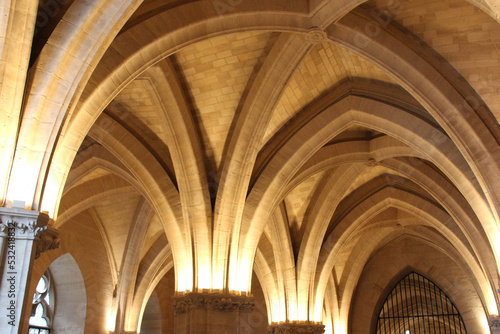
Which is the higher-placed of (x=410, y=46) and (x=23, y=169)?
(x=410, y=46)

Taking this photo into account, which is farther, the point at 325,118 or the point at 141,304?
the point at 141,304

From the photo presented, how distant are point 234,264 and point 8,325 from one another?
23.2 ft

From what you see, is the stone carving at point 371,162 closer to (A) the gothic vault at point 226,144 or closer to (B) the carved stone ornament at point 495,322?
(A) the gothic vault at point 226,144

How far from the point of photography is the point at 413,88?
33.4ft

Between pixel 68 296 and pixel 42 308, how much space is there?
0.80 meters


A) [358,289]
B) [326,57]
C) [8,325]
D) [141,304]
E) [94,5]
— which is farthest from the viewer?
[358,289]

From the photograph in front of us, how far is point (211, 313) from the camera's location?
36.9ft

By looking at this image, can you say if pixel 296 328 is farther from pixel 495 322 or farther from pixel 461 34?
pixel 461 34

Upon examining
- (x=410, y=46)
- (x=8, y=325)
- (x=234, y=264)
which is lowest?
(x=8, y=325)

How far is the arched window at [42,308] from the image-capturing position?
16.2 meters

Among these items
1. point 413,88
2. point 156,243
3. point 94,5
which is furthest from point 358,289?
point 94,5

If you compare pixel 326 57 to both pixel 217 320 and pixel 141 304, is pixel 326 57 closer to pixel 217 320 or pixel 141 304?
pixel 217 320

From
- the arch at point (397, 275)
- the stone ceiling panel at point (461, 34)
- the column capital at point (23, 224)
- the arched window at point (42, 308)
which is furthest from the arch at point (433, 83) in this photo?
the arch at point (397, 275)

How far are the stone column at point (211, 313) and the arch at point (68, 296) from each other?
244 inches
